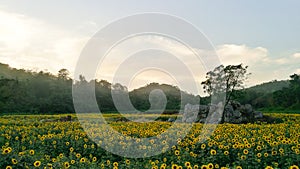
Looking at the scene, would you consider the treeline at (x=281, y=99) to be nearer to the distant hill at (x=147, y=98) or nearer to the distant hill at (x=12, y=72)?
the distant hill at (x=147, y=98)

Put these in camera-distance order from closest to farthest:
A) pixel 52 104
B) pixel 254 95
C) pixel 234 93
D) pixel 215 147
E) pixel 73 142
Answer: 1. pixel 215 147
2. pixel 73 142
3. pixel 234 93
4. pixel 52 104
5. pixel 254 95

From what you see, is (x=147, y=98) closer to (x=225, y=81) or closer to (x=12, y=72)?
(x=225, y=81)

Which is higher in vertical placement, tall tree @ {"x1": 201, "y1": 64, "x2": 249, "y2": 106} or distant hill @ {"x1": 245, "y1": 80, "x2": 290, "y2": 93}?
distant hill @ {"x1": 245, "y1": 80, "x2": 290, "y2": 93}

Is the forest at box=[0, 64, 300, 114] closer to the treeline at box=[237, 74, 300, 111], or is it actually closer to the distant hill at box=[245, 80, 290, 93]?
the treeline at box=[237, 74, 300, 111]

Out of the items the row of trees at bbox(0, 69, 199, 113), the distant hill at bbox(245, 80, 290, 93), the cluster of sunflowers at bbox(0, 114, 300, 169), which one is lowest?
the cluster of sunflowers at bbox(0, 114, 300, 169)

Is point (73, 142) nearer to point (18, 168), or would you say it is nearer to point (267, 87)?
point (18, 168)

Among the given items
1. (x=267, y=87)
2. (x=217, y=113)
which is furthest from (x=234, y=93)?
(x=267, y=87)

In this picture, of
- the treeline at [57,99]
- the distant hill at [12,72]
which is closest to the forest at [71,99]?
the treeline at [57,99]

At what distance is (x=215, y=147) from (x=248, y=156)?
111 centimetres

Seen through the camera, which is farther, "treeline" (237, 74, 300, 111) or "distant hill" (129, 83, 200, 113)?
"treeline" (237, 74, 300, 111)

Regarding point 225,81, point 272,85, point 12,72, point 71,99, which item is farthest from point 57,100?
point 272,85

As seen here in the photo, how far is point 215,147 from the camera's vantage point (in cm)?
749

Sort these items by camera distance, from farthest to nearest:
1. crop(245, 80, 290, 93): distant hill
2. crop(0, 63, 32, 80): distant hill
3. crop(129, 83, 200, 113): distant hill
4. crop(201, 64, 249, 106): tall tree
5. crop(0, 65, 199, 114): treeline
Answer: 1. crop(245, 80, 290, 93): distant hill
2. crop(0, 63, 32, 80): distant hill
3. crop(129, 83, 200, 113): distant hill
4. crop(0, 65, 199, 114): treeline
5. crop(201, 64, 249, 106): tall tree

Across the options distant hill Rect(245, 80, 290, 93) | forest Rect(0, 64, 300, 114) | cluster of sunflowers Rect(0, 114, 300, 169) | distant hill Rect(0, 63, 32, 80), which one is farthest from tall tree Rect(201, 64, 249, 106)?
distant hill Rect(245, 80, 290, 93)
